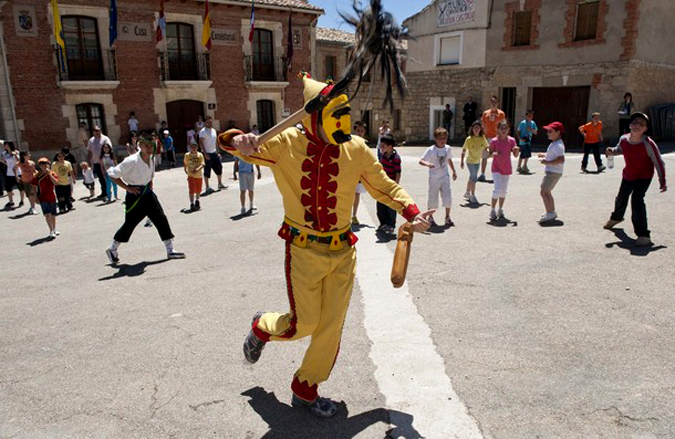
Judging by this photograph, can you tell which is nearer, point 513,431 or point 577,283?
point 513,431

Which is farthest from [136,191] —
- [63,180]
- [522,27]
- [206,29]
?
[522,27]

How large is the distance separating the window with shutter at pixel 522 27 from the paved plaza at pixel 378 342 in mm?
15924

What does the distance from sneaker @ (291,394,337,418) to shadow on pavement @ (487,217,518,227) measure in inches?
224

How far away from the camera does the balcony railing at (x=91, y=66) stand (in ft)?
62.3

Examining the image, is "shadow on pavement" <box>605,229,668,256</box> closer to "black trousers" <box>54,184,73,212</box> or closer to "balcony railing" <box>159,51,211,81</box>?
"black trousers" <box>54,184,73,212</box>

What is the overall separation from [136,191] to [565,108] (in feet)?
63.2

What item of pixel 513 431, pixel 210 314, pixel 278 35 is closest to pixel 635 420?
pixel 513 431

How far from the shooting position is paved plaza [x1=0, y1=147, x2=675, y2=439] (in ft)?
11.0

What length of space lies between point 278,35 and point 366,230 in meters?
Result: 17.5

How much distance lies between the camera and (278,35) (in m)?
23.2

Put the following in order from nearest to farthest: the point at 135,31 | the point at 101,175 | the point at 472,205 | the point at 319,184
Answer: the point at 319,184, the point at 472,205, the point at 101,175, the point at 135,31

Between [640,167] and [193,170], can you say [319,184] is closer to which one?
[640,167]

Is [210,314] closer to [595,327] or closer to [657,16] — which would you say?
[595,327]

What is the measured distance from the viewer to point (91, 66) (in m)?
19.4
